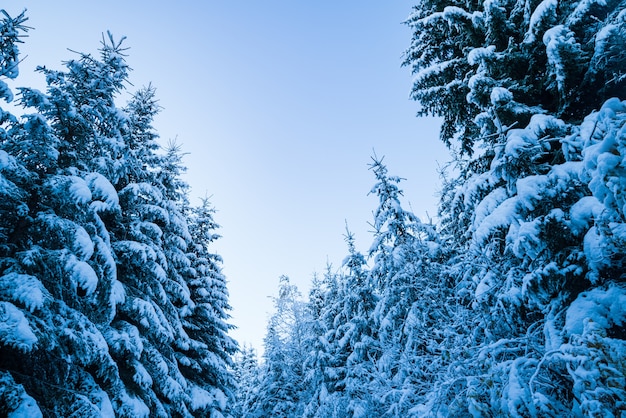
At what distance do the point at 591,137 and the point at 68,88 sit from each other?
11.0 metres

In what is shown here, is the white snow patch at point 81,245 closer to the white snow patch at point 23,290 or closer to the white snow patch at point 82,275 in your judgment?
the white snow patch at point 82,275

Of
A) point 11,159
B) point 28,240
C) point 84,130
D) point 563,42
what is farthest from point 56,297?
point 563,42

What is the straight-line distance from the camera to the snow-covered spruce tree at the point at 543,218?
3.30 meters

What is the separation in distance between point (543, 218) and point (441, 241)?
858 cm

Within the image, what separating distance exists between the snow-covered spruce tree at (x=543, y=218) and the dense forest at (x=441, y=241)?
0.09 feet

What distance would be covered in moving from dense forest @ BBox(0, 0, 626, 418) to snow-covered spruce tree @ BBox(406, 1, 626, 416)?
0.09ft

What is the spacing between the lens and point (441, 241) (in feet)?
42.9

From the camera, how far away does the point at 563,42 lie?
5.62 m

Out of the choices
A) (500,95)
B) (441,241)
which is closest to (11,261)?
(500,95)

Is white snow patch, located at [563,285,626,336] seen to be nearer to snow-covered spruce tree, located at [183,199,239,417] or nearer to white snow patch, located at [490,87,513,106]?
white snow patch, located at [490,87,513,106]

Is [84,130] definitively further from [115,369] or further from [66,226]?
[115,369]

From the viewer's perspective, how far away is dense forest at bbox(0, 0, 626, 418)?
3949mm

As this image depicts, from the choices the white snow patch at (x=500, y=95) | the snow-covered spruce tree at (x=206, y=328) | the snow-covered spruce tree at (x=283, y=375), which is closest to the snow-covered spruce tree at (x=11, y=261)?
the snow-covered spruce tree at (x=206, y=328)

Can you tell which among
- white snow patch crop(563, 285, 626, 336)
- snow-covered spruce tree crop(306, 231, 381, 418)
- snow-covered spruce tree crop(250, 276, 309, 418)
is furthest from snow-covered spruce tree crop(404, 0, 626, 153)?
snow-covered spruce tree crop(250, 276, 309, 418)
